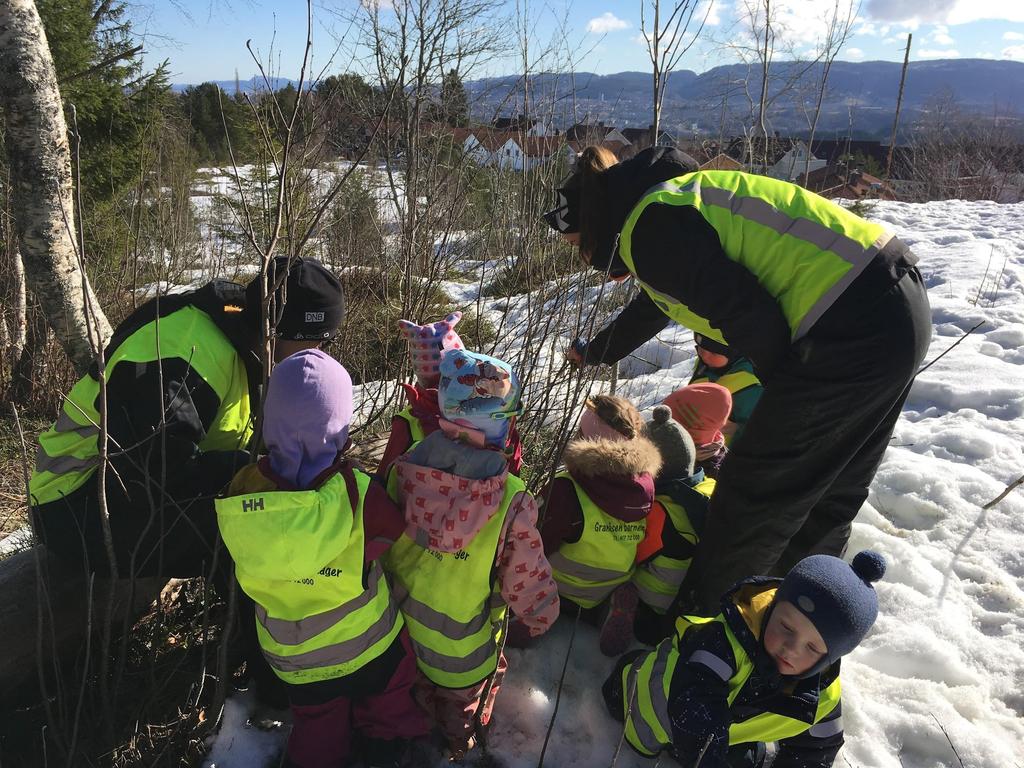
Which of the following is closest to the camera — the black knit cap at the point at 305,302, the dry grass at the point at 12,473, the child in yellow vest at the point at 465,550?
the child in yellow vest at the point at 465,550

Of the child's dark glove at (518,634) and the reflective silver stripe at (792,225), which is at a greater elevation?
the reflective silver stripe at (792,225)

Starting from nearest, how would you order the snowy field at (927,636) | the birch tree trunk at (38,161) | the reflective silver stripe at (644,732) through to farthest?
the reflective silver stripe at (644,732) < the snowy field at (927,636) < the birch tree trunk at (38,161)

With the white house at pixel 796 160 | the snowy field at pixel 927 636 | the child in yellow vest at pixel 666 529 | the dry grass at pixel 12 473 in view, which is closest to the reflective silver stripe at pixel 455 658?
the snowy field at pixel 927 636

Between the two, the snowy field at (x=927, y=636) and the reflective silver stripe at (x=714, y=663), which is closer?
the reflective silver stripe at (x=714, y=663)

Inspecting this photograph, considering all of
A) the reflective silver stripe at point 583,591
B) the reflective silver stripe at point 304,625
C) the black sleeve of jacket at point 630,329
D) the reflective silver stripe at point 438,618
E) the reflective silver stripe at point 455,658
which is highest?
the black sleeve of jacket at point 630,329

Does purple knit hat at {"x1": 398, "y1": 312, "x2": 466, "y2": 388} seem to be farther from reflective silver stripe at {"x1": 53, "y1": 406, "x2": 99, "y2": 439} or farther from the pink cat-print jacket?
reflective silver stripe at {"x1": 53, "y1": 406, "x2": 99, "y2": 439}

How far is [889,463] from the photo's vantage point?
317 cm

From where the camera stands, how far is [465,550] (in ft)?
5.28

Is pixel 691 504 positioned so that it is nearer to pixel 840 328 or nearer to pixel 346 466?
pixel 840 328

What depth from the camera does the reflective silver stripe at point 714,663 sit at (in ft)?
4.80

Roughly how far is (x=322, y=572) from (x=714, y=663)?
0.96 m

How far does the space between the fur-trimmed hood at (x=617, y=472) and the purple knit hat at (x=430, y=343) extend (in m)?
0.56

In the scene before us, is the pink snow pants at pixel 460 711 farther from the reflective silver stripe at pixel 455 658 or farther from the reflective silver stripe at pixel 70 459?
the reflective silver stripe at pixel 70 459

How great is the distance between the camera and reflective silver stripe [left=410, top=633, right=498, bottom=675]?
5.44 ft
